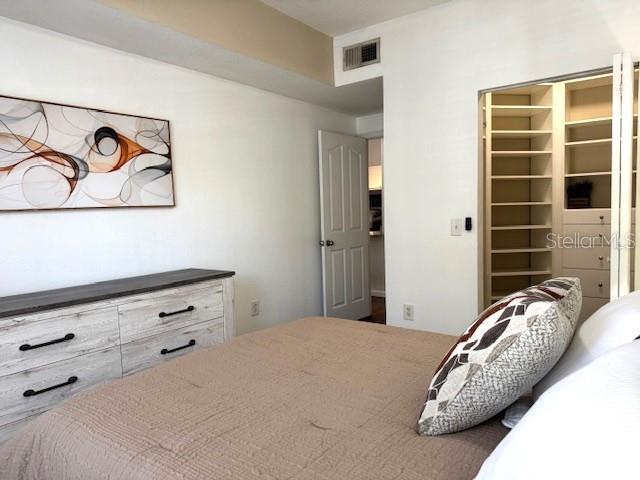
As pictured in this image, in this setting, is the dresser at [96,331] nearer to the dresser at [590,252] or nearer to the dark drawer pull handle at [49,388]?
the dark drawer pull handle at [49,388]

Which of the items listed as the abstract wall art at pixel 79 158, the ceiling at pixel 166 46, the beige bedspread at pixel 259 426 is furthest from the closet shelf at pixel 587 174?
the abstract wall art at pixel 79 158

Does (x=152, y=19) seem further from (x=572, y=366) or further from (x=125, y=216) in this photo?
(x=572, y=366)

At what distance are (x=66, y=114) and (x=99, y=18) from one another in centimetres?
57

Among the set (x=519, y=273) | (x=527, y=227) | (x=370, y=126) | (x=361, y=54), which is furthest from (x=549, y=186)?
(x=361, y=54)

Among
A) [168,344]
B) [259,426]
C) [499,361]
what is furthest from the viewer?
[168,344]

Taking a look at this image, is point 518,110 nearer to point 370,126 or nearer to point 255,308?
point 370,126

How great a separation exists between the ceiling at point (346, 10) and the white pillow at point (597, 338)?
275 centimetres

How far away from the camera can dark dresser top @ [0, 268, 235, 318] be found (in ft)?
6.50

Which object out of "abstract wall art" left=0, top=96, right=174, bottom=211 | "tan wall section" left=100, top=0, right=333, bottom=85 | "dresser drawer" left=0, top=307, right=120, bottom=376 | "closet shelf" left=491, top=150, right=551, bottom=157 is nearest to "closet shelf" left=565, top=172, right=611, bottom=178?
"closet shelf" left=491, top=150, right=551, bottom=157

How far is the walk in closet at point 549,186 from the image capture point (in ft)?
13.0

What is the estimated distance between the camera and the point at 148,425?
3.68 ft

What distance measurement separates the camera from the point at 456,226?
320 centimetres

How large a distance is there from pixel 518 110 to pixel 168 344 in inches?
148

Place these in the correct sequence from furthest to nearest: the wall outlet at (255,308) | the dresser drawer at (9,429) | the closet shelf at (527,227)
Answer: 1. the closet shelf at (527,227)
2. the wall outlet at (255,308)
3. the dresser drawer at (9,429)
